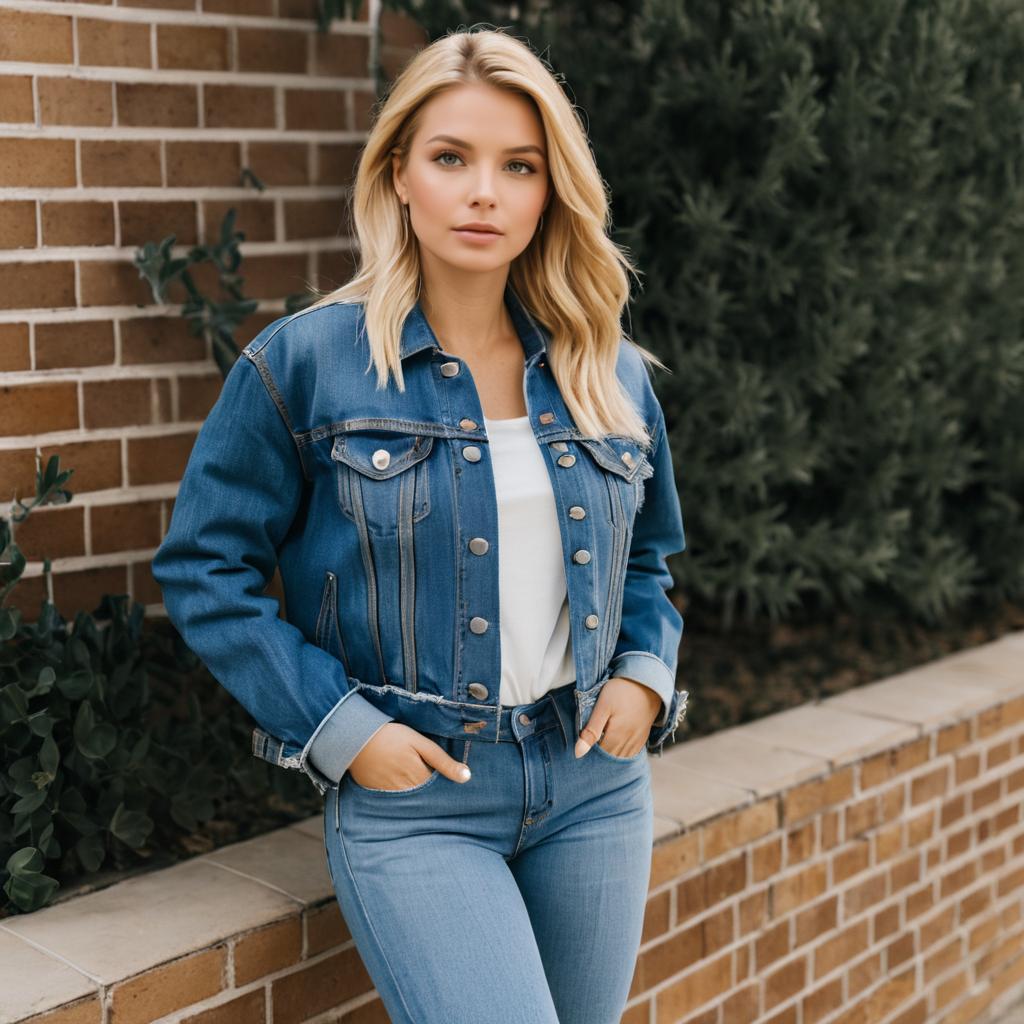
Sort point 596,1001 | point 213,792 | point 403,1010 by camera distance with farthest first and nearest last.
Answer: point 213,792 < point 596,1001 < point 403,1010

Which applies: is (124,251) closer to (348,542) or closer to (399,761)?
(348,542)

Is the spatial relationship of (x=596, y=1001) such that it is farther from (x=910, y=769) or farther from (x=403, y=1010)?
(x=910, y=769)

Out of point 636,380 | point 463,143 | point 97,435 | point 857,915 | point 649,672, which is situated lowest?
point 857,915

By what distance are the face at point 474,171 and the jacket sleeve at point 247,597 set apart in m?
0.35

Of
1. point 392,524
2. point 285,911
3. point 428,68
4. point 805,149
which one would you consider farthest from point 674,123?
point 285,911

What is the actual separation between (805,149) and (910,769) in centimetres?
154

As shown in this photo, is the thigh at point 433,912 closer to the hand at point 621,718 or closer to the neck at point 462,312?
A: the hand at point 621,718

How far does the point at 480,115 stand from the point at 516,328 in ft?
1.18

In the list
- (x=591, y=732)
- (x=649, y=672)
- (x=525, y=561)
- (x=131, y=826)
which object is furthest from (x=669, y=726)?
(x=131, y=826)

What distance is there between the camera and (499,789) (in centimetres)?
206

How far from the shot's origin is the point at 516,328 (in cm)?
228

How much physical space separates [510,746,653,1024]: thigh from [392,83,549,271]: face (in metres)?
0.77

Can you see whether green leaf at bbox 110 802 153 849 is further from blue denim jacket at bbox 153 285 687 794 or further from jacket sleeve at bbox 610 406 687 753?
jacket sleeve at bbox 610 406 687 753

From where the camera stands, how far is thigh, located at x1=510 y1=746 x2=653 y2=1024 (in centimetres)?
214
